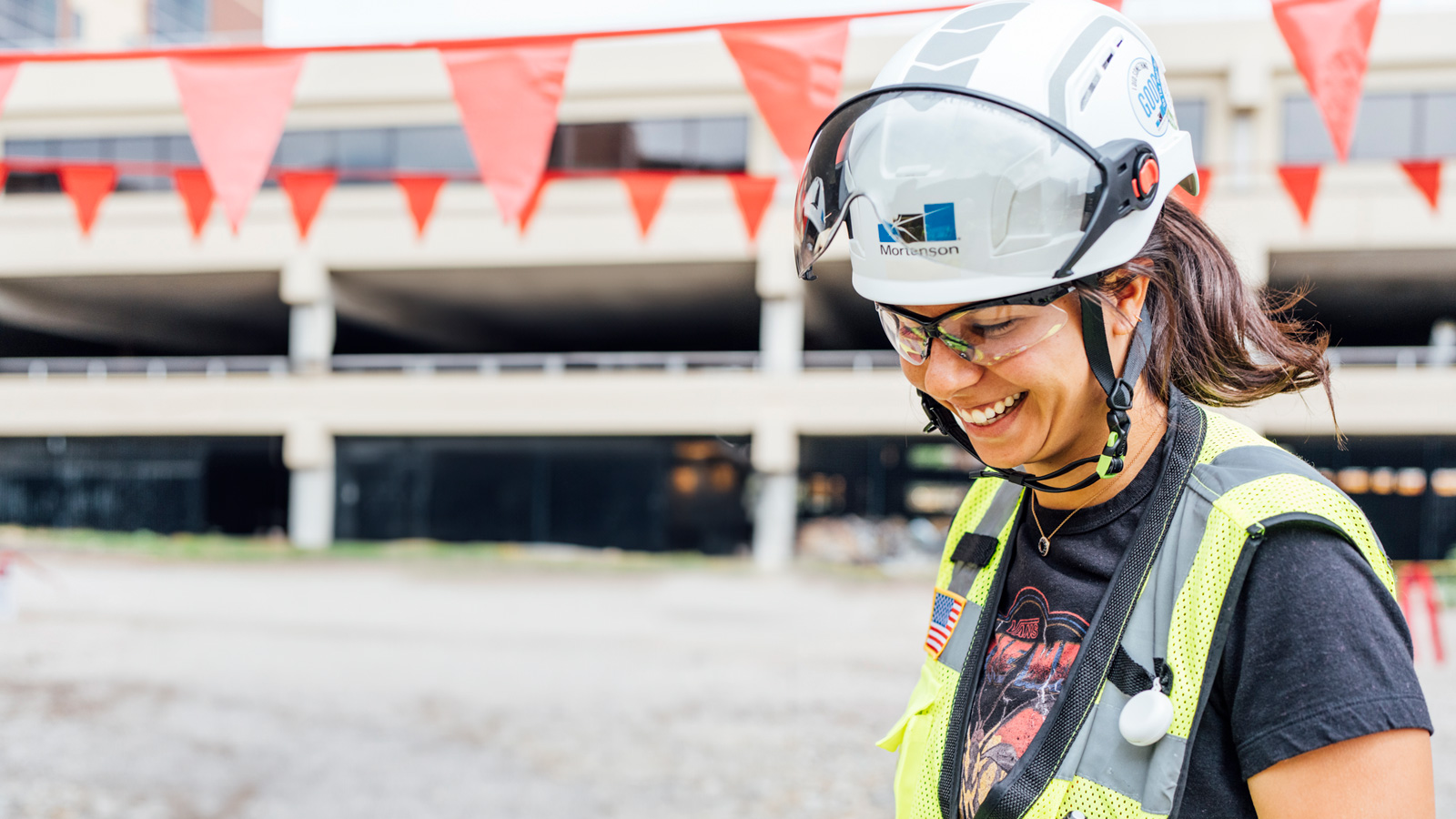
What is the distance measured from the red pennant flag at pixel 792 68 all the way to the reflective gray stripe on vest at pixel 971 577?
2211 mm

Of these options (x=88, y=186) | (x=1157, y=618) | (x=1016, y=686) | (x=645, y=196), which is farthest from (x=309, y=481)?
(x=1157, y=618)

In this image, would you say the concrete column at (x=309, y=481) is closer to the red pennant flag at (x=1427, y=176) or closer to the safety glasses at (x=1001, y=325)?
the red pennant flag at (x=1427, y=176)

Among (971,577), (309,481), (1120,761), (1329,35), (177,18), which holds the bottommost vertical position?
(309,481)

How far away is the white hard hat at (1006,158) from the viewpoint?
116 centimetres

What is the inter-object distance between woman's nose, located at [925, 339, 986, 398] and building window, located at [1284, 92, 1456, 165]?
810 inches

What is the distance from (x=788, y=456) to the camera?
1969 centimetres

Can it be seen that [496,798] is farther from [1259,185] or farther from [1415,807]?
[1259,185]

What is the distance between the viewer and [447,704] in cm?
737

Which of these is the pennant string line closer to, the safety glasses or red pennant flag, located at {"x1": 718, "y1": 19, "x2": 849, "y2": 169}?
red pennant flag, located at {"x1": 718, "y1": 19, "x2": 849, "y2": 169}

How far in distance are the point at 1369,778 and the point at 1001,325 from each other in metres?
0.61

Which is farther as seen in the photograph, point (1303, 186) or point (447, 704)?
point (447, 704)

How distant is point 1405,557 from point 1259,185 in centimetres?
824

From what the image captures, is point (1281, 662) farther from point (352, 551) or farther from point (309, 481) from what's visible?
point (309, 481)

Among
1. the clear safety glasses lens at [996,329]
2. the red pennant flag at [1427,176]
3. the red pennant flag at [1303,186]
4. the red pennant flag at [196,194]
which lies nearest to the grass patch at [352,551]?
the red pennant flag at [196,194]
